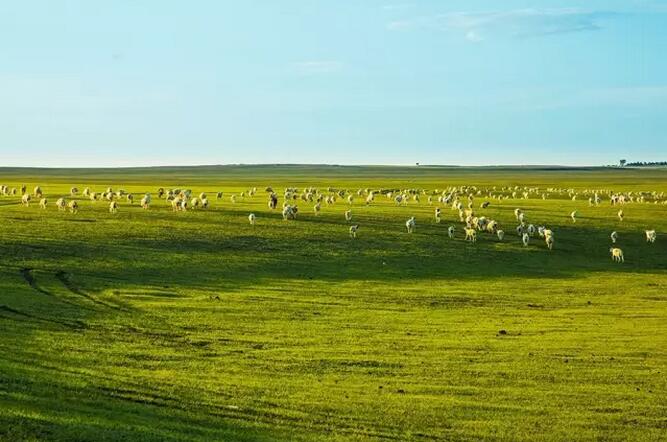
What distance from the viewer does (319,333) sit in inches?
1314

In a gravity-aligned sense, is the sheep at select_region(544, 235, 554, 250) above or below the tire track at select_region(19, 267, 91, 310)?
above

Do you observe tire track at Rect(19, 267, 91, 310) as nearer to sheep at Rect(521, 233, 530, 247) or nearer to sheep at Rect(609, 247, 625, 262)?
sheep at Rect(521, 233, 530, 247)

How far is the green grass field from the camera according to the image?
2189 centimetres

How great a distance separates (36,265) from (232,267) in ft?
35.7

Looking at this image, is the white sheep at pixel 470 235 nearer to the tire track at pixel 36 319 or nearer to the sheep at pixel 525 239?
the sheep at pixel 525 239

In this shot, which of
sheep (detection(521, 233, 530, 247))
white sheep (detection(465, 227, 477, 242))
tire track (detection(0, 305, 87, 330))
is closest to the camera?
tire track (detection(0, 305, 87, 330))

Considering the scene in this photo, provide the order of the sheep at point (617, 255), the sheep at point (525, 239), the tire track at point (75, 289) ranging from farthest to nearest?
1. the sheep at point (525, 239)
2. the sheep at point (617, 255)
3. the tire track at point (75, 289)

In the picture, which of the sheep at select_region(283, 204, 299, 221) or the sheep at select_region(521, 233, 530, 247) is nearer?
the sheep at select_region(521, 233, 530, 247)

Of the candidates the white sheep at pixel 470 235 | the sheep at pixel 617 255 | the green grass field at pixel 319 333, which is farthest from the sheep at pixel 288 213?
the sheep at pixel 617 255

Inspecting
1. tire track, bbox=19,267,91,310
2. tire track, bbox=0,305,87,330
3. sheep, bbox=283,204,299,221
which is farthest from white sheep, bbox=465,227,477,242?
tire track, bbox=0,305,87,330

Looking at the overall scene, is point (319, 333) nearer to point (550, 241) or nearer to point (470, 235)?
point (470, 235)

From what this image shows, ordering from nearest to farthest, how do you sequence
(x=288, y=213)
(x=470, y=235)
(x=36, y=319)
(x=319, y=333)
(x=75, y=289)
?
(x=319, y=333)
(x=36, y=319)
(x=75, y=289)
(x=470, y=235)
(x=288, y=213)

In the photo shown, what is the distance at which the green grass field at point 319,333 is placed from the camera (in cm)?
2189

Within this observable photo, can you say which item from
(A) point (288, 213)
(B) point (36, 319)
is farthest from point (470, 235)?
(B) point (36, 319)
